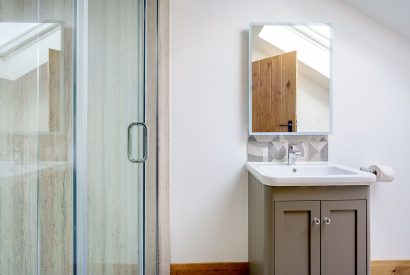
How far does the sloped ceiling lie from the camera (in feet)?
5.63

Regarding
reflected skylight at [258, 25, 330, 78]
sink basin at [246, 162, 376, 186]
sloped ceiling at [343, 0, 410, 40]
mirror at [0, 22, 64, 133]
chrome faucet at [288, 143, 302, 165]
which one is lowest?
sink basin at [246, 162, 376, 186]

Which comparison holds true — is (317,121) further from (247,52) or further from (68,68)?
(68,68)

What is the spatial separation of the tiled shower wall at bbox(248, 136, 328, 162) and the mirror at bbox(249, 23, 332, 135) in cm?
6

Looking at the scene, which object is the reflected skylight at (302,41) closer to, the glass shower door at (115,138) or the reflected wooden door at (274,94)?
the reflected wooden door at (274,94)

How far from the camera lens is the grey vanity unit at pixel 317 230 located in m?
1.35

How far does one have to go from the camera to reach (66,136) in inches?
25.4

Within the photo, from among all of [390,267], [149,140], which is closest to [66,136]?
[149,140]

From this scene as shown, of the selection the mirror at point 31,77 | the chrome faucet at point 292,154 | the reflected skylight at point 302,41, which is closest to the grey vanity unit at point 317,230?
the chrome faucet at point 292,154

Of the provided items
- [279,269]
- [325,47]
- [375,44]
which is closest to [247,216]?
[279,269]

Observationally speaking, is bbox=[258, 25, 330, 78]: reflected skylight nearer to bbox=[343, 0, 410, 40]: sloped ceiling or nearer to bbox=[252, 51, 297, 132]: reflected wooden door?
bbox=[252, 51, 297, 132]: reflected wooden door

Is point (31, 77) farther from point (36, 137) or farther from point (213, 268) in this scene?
point (213, 268)

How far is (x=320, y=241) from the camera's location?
135 cm

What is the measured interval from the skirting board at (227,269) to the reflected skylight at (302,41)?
4.63 ft

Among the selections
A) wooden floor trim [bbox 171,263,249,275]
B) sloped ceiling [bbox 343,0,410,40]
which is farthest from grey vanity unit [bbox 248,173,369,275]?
sloped ceiling [bbox 343,0,410,40]
